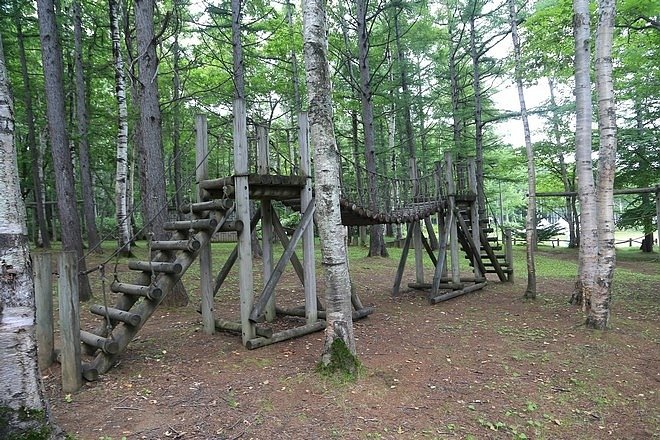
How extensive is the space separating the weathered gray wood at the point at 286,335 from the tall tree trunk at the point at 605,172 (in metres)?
4.17

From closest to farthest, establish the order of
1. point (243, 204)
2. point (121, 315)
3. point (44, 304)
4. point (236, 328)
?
point (44, 304), point (121, 315), point (243, 204), point (236, 328)

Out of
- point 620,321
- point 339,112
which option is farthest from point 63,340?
point 339,112

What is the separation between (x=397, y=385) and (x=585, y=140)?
5.20 meters

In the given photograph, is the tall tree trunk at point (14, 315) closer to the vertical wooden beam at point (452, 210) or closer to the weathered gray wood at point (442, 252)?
the weathered gray wood at point (442, 252)

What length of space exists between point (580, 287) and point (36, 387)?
8558 millimetres

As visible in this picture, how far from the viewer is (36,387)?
2734 mm

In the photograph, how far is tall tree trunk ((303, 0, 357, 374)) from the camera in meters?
4.40

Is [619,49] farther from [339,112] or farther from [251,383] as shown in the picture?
[251,383]

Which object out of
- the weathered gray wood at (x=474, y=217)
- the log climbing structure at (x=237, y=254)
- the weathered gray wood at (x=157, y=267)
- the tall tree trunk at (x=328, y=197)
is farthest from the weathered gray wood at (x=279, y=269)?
the weathered gray wood at (x=474, y=217)

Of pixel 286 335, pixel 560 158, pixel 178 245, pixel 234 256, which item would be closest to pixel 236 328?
pixel 286 335

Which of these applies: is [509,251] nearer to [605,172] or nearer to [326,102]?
[605,172]

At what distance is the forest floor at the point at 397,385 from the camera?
351cm

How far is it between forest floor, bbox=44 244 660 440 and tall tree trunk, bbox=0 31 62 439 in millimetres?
690

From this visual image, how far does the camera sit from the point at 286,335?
578cm
